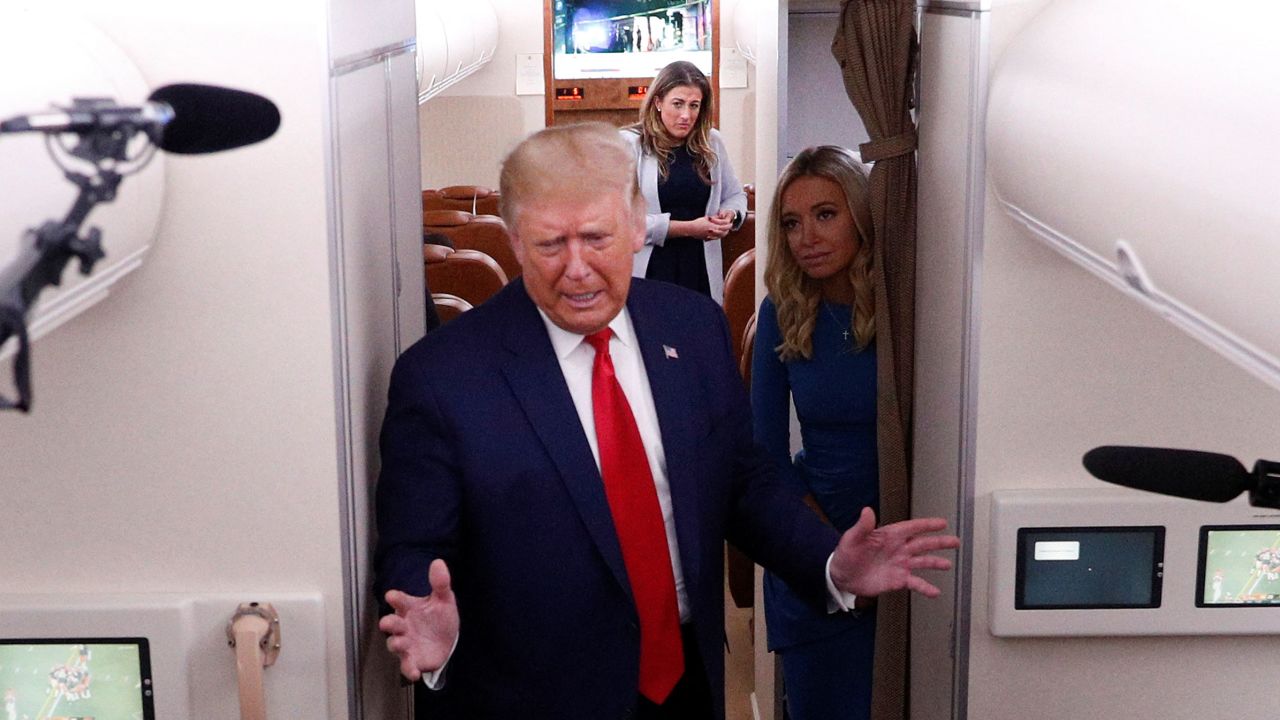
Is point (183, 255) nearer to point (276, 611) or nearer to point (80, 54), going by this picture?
point (80, 54)

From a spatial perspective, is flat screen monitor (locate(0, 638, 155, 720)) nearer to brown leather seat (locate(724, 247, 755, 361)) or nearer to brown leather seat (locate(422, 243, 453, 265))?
brown leather seat (locate(422, 243, 453, 265))

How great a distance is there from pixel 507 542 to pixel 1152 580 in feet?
3.57

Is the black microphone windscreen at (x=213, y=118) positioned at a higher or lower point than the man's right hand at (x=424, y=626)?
higher

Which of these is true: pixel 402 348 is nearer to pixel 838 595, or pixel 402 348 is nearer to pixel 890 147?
pixel 838 595

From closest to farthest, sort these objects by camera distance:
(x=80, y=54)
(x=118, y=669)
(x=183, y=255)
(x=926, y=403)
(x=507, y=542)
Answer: (x=80, y=54) < (x=183, y=255) < (x=118, y=669) < (x=507, y=542) < (x=926, y=403)

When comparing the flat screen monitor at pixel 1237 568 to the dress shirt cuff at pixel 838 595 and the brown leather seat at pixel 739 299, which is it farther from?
the brown leather seat at pixel 739 299

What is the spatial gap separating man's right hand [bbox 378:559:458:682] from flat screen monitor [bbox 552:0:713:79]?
10.2 meters

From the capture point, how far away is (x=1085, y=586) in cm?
231

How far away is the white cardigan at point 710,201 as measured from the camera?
596 centimetres

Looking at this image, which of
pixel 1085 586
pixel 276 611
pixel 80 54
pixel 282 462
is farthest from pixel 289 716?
pixel 1085 586

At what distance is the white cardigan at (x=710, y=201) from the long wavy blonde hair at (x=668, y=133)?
0.11 ft

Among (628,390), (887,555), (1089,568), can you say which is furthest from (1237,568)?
(628,390)

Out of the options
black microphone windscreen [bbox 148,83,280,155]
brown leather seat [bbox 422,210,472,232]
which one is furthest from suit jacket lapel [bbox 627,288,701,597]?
brown leather seat [bbox 422,210,472,232]

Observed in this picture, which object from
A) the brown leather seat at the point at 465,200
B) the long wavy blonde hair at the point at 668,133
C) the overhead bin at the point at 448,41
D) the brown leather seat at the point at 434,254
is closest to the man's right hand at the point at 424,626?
the brown leather seat at the point at 434,254
